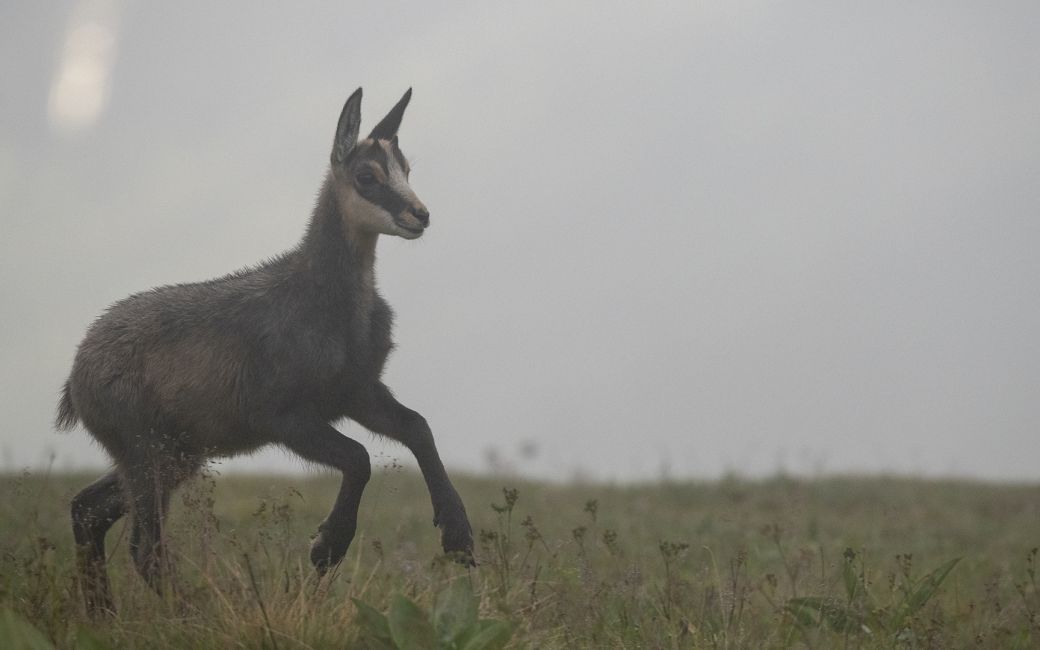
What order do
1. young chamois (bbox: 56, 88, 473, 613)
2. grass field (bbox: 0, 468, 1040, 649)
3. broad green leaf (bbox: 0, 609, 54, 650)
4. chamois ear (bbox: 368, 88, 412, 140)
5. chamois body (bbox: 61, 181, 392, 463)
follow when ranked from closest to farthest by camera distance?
broad green leaf (bbox: 0, 609, 54, 650) → grass field (bbox: 0, 468, 1040, 649) → young chamois (bbox: 56, 88, 473, 613) → chamois body (bbox: 61, 181, 392, 463) → chamois ear (bbox: 368, 88, 412, 140)

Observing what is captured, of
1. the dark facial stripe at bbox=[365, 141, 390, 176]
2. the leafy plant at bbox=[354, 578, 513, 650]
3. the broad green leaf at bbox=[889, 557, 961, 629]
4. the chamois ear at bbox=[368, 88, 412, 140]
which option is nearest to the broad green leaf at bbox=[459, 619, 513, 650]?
the leafy plant at bbox=[354, 578, 513, 650]

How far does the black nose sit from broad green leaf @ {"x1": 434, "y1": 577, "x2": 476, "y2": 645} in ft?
5.78

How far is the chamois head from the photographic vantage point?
209 inches

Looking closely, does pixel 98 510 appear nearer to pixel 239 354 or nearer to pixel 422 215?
pixel 239 354

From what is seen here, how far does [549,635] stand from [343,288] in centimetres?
189

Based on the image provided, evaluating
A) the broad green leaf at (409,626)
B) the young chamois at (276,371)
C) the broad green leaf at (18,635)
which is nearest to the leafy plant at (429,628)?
the broad green leaf at (409,626)

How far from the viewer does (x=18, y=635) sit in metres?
3.84

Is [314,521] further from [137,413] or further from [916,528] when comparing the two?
[916,528]

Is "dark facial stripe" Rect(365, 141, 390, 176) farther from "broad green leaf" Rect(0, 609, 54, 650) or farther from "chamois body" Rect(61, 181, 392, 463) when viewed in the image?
"broad green leaf" Rect(0, 609, 54, 650)

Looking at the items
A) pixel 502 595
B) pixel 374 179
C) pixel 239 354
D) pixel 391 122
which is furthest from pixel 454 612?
pixel 391 122

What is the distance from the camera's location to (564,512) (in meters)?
11.6

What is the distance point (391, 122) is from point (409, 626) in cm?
276

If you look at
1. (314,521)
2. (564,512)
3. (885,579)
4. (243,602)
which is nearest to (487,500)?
(564,512)

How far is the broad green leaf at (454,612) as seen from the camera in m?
4.21
